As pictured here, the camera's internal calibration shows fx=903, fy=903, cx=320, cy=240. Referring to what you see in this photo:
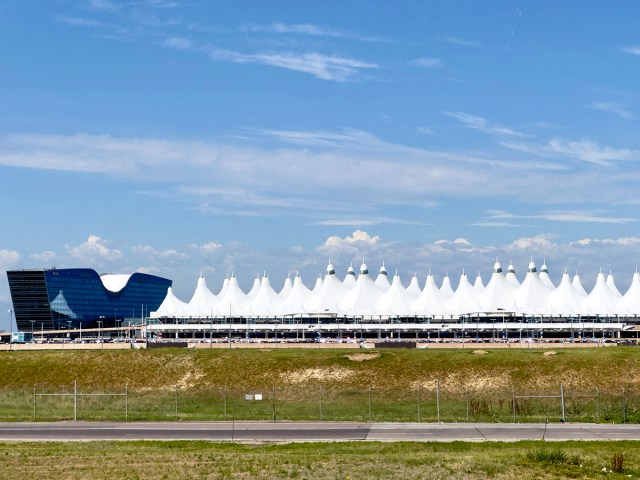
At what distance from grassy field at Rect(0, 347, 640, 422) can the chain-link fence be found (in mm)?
120

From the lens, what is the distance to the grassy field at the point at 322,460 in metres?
32.5

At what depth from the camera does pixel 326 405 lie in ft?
216

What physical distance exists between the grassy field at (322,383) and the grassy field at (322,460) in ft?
46.5

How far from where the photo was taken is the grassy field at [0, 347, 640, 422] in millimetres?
58281

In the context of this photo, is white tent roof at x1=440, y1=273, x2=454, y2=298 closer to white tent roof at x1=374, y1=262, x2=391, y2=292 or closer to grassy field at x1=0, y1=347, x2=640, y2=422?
white tent roof at x1=374, y1=262, x2=391, y2=292

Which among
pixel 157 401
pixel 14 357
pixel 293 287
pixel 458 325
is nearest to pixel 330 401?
pixel 157 401

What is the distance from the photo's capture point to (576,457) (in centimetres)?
3525

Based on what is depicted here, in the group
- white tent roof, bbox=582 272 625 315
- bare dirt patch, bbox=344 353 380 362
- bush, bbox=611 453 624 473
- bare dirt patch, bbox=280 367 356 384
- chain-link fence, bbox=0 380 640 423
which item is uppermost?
white tent roof, bbox=582 272 625 315

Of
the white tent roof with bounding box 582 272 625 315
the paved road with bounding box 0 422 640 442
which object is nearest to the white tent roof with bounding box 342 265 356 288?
the white tent roof with bounding box 582 272 625 315

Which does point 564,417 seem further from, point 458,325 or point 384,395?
point 458,325

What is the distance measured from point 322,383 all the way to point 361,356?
9.11m

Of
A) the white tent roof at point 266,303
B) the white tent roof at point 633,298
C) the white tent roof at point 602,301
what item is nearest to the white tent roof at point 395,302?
the white tent roof at point 266,303

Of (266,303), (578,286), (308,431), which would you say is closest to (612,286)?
(578,286)

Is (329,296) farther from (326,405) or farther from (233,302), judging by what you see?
(326,405)
